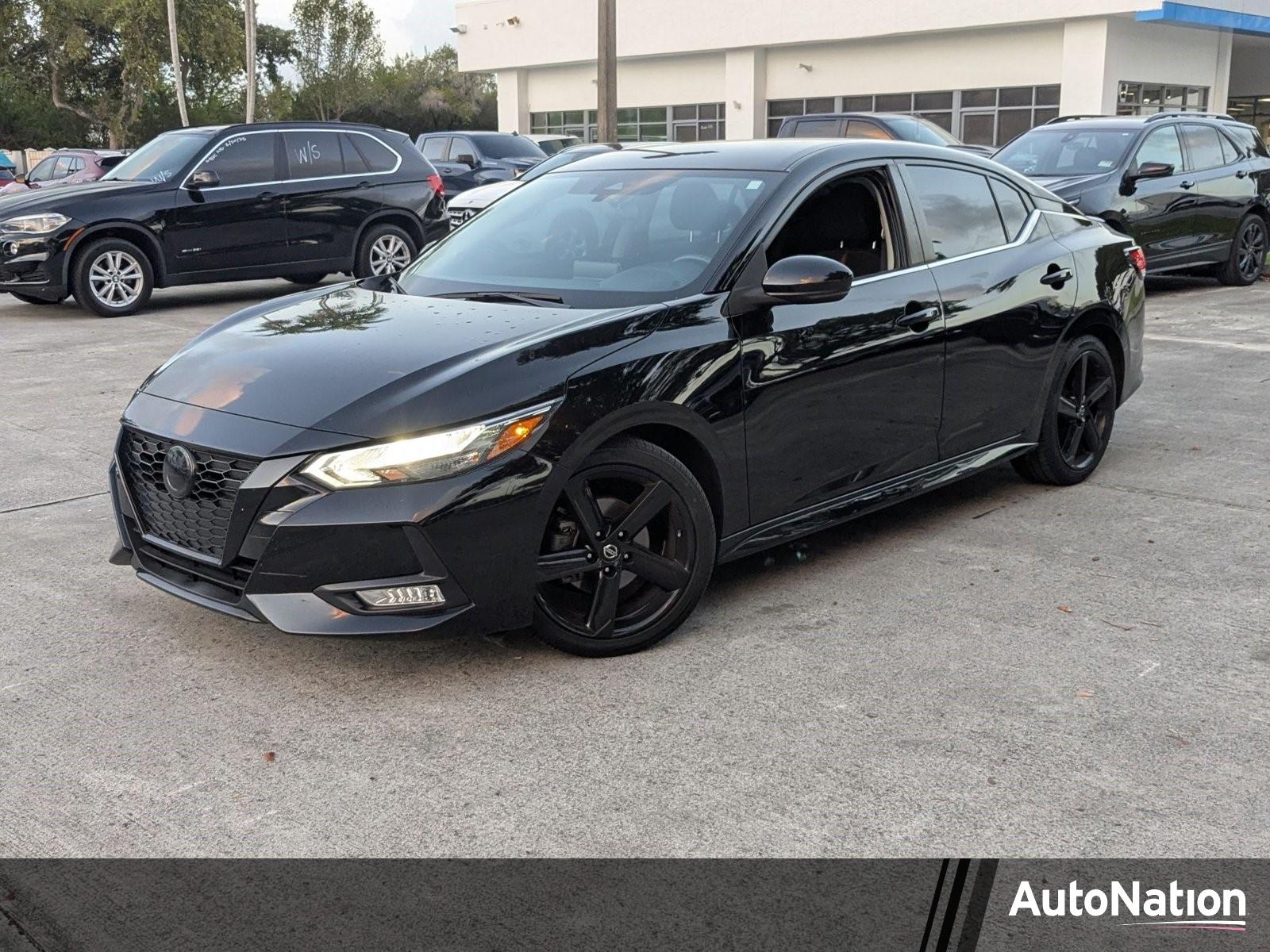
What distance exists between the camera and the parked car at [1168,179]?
13766 mm

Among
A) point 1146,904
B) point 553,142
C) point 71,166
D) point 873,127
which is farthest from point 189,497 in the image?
point 553,142

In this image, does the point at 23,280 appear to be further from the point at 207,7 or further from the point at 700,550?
the point at 207,7

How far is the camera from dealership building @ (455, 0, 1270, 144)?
119ft

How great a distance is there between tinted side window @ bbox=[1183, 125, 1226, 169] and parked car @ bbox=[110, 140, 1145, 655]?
29.7 feet

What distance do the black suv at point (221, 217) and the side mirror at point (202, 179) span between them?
0.01 meters

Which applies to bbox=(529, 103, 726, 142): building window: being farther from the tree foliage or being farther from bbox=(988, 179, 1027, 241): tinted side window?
bbox=(988, 179, 1027, 241): tinted side window

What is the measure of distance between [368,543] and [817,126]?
17438 mm

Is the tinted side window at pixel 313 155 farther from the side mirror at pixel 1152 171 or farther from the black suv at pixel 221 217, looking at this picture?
the side mirror at pixel 1152 171

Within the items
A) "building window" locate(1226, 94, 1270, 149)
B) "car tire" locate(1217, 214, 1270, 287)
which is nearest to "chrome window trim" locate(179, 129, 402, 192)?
"car tire" locate(1217, 214, 1270, 287)

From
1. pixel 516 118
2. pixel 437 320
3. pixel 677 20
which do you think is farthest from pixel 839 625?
pixel 516 118

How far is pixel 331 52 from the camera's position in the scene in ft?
236

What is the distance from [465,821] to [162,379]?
7.04 ft

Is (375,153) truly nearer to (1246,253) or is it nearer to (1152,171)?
(1152,171)

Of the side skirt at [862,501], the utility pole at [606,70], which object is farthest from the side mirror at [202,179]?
the utility pole at [606,70]
